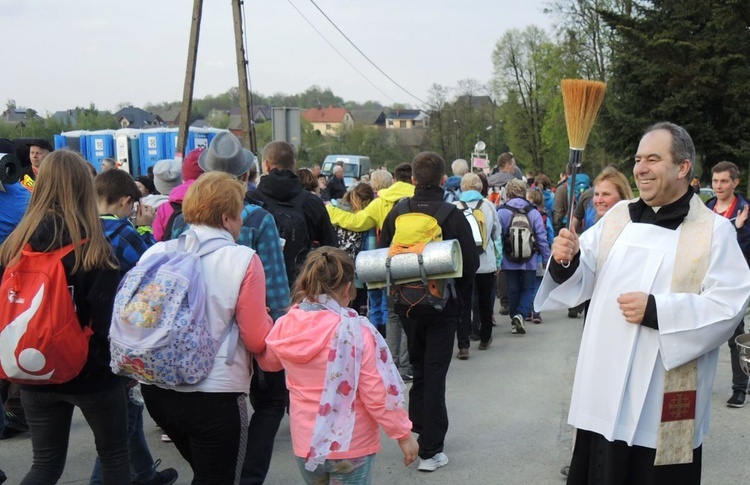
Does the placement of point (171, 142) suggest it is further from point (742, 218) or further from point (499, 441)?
point (742, 218)

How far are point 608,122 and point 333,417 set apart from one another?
31668 millimetres

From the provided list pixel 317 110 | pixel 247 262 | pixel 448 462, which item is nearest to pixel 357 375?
pixel 247 262

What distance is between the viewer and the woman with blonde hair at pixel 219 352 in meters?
3.39

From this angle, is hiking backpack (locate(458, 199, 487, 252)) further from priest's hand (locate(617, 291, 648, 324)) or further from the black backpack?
priest's hand (locate(617, 291, 648, 324))

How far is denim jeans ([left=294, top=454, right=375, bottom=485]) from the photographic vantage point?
3.49 m

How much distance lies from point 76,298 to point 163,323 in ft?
2.18

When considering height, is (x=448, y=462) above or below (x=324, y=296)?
below

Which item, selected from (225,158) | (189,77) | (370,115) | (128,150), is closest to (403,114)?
(370,115)

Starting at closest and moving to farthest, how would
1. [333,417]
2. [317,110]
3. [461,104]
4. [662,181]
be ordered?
[662,181] < [333,417] < [461,104] < [317,110]

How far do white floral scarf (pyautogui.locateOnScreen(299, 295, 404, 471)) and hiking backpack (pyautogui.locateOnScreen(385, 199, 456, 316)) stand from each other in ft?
6.07

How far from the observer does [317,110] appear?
156 meters

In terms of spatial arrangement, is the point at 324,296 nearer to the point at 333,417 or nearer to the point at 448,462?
the point at 333,417

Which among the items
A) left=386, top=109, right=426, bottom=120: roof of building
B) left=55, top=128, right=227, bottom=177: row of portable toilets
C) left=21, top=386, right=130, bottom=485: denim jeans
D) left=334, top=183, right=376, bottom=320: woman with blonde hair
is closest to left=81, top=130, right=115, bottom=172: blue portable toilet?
left=55, top=128, right=227, bottom=177: row of portable toilets

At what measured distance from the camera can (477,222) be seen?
8.34 m
